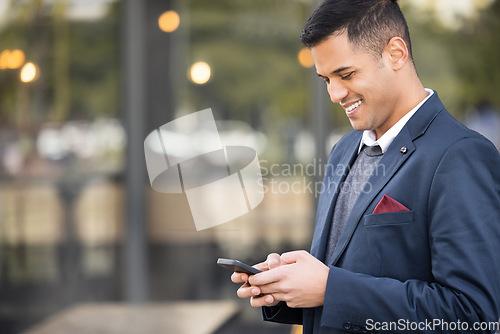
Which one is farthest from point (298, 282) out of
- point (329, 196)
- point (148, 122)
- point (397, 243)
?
point (148, 122)

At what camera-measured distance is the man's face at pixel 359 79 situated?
1269 mm

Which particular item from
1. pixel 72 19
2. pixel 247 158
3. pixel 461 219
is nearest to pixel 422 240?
pixel 461 219

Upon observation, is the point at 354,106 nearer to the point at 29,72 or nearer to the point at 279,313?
the point at 279,313

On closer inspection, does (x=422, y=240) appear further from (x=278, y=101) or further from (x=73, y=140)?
(x=73, y=140)

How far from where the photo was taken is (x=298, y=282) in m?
1.21

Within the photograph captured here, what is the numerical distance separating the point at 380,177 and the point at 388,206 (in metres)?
0.09

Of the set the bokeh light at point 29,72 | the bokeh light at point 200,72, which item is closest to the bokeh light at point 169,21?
the bokeh light at point 200,72

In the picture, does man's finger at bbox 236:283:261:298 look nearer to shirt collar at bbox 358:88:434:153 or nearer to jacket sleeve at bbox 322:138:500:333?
jacket sleeve at bbox 322:138:500:333

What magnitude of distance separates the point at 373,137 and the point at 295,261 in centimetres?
36

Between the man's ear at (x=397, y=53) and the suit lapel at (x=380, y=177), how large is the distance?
0.14 metres

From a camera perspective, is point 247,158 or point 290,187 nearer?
point 290,187

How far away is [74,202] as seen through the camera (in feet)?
14.3

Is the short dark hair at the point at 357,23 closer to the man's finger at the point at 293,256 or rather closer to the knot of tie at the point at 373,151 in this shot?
the knot of tie at the point at 373,151

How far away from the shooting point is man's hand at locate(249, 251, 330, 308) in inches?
47.7
